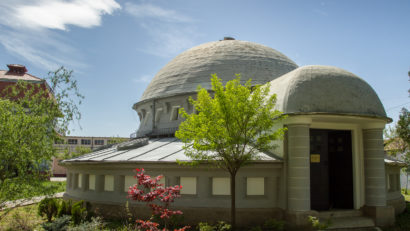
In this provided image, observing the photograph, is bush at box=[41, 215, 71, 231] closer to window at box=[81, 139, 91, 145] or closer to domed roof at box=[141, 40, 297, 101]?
domed roof at box=[141, 40, 297, 101]

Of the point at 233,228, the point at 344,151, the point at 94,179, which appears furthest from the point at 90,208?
the point at 344,151

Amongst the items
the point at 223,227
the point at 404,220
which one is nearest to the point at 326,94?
the point at 223,227

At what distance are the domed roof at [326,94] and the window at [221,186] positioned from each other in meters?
4.07

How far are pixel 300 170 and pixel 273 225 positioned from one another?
2.52 meters

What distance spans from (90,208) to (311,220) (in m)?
10.6

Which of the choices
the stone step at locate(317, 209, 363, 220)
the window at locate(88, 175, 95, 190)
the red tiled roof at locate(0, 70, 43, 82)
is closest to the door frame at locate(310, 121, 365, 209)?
the stone step at locate(317, 209, 363, 220)

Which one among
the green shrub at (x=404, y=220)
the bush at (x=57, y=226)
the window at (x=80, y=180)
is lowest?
the green shrub at (x=404, y=220)

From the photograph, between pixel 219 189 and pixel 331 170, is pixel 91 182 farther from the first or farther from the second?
pixel 331 170

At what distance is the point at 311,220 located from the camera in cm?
1273

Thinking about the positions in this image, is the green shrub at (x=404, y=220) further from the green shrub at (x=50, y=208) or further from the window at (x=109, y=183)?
the green shrub at (x=50, y=208)

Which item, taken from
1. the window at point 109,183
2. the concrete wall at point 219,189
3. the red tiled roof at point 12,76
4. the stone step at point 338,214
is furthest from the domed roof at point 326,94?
the red tiled roof at point 12,76

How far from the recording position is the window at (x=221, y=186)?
47.5 feet

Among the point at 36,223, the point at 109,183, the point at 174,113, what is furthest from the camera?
the point at 174,113

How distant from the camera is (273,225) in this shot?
1312cm
